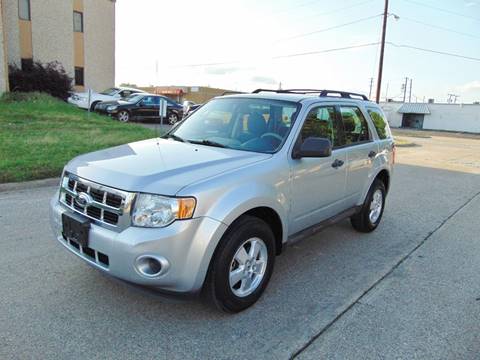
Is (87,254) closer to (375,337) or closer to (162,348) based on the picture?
(162,348)

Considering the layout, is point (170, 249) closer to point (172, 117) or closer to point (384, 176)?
point (384, 176)

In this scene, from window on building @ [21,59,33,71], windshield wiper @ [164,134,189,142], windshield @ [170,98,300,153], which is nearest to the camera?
windshield @ [170,98,300,153]

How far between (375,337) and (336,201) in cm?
174

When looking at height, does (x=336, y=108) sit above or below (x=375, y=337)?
above

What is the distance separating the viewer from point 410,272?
423cm

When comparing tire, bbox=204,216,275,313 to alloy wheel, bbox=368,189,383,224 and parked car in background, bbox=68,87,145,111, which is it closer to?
alloy wheel, bbox=368,189,383,224

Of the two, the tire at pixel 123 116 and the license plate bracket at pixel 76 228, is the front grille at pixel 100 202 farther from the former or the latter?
the tire at pixel 123 116

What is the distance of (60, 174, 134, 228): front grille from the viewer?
2.75 meters

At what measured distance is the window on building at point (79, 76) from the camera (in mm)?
27422

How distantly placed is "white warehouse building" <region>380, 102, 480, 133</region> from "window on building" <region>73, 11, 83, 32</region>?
44.4m

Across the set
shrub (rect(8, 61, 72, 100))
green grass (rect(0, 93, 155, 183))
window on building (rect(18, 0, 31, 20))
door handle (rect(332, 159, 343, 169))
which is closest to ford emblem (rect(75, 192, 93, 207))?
door handle (rect(332, 159, 343, 169))

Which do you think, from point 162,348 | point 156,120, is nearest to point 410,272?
point 162,348

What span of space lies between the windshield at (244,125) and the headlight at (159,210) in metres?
1.16

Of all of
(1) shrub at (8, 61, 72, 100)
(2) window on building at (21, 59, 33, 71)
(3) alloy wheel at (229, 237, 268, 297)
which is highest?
(2) window on building at (21, 59, 33, 71)
